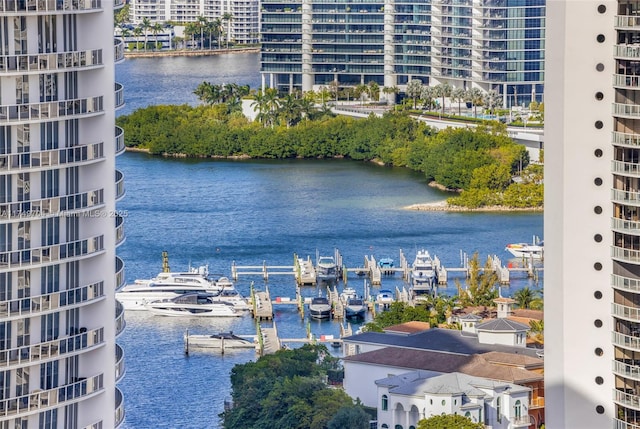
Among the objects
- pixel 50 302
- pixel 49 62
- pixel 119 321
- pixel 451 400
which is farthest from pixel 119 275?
pixel 451 400

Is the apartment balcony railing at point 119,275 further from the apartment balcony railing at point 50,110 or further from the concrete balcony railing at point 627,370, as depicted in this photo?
the concrete balcony railing at point 627,370

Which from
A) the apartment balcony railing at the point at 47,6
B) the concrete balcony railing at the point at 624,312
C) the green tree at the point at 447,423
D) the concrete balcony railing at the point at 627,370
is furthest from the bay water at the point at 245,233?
the apartment balcony railing at the point at 47,6

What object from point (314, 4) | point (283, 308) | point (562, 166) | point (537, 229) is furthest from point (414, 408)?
point (314, 4)

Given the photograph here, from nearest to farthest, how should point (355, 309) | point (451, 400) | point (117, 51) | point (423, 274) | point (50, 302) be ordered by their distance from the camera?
1. point (50, 302)
2. point (117, 51)
3. point (451, 400)
4. point (355, 309)
5. point (423, 274)

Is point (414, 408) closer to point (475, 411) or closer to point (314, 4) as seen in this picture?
point (475, 411)

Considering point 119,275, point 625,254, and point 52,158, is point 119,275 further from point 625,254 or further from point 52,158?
point 625,254

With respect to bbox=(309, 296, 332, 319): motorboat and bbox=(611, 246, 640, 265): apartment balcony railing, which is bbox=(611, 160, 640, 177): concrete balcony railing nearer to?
bbox=(611, 246, 640, 265): apartment balcony railing
